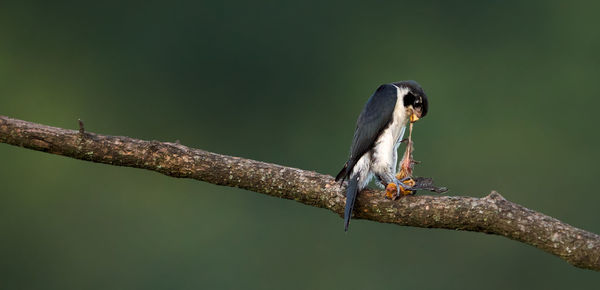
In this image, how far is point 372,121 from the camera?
164 inches

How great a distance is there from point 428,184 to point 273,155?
8.70m

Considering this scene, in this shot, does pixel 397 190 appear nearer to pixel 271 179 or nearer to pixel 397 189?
pixel 397 189

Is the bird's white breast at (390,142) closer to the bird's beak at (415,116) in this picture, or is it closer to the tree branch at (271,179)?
the bird's beak at (415,116)

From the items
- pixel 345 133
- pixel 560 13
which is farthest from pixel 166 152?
pixel 560 13

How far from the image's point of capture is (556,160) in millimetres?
12094

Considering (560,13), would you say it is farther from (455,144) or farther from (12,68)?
(12,68)

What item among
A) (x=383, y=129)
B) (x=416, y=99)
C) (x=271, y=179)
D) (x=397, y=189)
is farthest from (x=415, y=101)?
(x=271, y=179)

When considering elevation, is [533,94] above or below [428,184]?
above

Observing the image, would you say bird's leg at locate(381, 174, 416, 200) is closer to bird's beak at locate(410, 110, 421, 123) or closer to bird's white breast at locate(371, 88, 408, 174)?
bird's white breast at locate(371, 88, 408, 174)

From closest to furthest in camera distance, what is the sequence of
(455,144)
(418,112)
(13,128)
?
(13,128) → (418,112) → (455,144)

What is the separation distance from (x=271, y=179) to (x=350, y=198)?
1.30 ft

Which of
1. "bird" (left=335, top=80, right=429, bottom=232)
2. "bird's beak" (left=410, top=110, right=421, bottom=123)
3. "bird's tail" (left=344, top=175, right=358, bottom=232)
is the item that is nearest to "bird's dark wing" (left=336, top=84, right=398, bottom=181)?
"bird" (left=335, top=80, right=429, bottom=232)

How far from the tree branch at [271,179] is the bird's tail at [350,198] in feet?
0.20

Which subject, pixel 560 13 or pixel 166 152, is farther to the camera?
pixel 560 13
